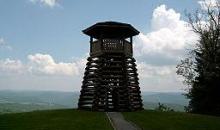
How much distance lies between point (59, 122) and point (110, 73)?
33.2 feet

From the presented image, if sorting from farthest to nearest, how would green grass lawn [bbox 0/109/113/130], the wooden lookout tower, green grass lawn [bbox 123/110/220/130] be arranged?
the wooden lookout tower, green grass lawn [bbox 123/110/220/130], green grass lawn [bbox 0/109/113/130]

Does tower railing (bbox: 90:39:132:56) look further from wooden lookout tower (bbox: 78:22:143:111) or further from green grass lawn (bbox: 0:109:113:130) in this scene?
green grass lawn (bbox: 0:109:113:130)

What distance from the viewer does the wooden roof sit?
38.5 metres

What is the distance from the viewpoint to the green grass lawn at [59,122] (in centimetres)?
2788

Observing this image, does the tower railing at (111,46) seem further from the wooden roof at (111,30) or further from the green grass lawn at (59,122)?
the green grass lawn at (59,122)

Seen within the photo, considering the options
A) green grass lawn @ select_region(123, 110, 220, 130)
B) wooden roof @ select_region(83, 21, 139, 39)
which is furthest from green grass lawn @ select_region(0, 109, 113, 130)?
wooden roof @ select_region(83, 21, 139, 39)

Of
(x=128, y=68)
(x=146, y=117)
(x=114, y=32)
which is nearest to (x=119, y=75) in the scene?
(x=128, y=68)

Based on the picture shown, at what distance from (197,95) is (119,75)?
1196cm

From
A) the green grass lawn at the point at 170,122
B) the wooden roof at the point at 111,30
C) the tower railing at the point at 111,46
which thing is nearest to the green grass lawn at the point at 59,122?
the green grass lawn at the point at 170,122

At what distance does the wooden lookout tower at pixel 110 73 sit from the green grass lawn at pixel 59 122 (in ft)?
12.4

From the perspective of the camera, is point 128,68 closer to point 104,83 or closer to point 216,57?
point 104,83

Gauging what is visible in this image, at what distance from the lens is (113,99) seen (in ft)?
131

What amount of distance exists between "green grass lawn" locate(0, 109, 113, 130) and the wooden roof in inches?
349

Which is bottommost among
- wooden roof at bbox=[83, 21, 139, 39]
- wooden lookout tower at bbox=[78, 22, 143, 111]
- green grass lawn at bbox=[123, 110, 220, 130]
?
green grass lawn at bbox=[123, 110, 220, 130]
